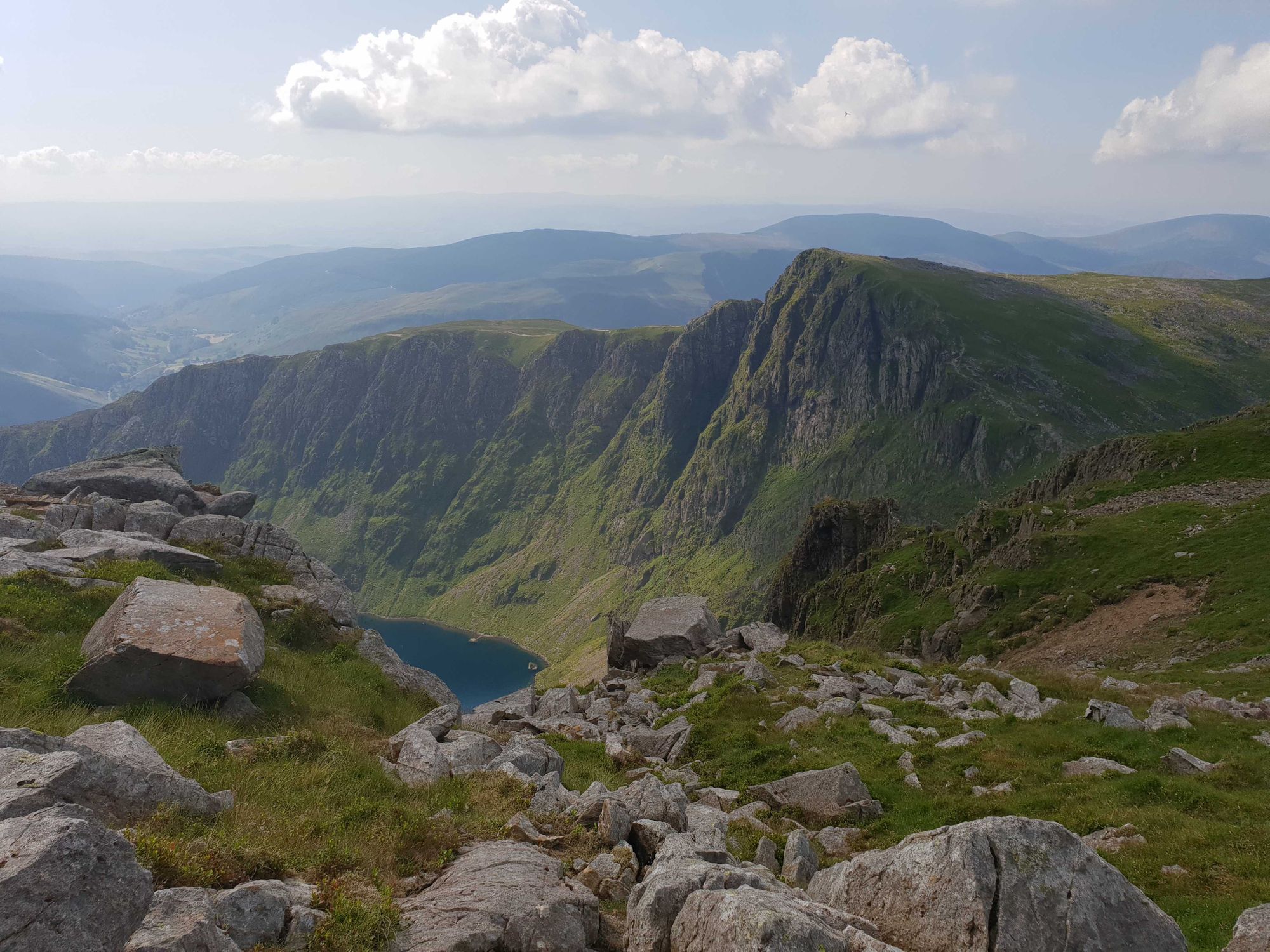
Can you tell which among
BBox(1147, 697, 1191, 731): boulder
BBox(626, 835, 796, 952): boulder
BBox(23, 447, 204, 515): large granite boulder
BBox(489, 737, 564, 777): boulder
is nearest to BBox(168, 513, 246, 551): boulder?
BBox(23, 447, 204, 515): large granite boulder

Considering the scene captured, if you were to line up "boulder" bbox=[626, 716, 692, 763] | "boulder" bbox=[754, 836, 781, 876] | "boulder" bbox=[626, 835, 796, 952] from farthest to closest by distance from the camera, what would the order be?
1. "boulder" bbox=[626, 716, 692, 763]
2. "boulder" bbox=[754, 836, 781, 876]
3. "boulder" bbox=[626, 835, 796, 952]

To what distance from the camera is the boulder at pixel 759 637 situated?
4884cm

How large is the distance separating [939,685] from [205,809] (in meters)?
32.9

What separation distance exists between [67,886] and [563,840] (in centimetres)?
1012

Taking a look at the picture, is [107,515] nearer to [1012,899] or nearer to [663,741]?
[663,741]

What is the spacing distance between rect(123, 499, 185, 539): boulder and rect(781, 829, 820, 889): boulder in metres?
35.6

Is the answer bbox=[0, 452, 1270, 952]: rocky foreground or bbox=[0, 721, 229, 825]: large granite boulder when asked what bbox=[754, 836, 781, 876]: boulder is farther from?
bbox=[0, 721, 229, 825]: large granite boulder

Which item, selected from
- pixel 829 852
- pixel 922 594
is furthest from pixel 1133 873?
pixel 922 594

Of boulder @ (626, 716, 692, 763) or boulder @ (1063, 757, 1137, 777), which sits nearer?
boulder @ (1063, 757, 1137, 777)

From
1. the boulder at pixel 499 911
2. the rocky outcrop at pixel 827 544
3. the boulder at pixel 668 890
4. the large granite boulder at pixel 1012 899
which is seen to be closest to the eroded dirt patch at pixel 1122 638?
the large granite boulder at pixel 1012 899

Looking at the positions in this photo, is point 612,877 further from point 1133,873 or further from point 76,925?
point 1133,873

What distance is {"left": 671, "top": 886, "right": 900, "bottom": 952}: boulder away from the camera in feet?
32.2

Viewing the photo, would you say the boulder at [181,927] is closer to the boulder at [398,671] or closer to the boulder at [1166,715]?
the boulder at [398,671]

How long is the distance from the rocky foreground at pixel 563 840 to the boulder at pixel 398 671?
0.19m
